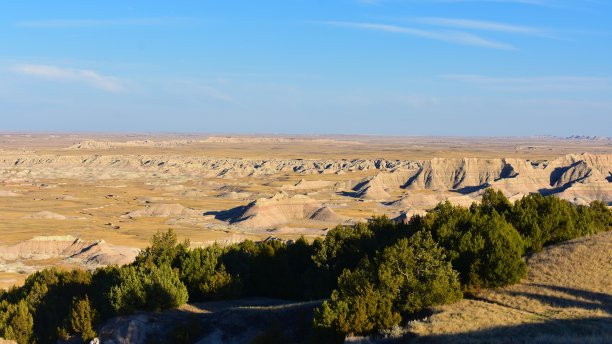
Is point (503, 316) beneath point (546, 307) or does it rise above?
above

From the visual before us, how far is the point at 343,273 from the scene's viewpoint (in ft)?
87.9

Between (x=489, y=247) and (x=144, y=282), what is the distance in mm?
17365

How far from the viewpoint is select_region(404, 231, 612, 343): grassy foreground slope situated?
21.2m

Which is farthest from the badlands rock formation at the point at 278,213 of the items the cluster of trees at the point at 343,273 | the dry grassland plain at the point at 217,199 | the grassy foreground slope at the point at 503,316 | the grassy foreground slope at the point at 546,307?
the grassy foreground slope at the point at 546,307

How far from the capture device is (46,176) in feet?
611

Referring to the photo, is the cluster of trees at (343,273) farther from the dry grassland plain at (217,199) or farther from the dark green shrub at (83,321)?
the dry grassland plain at (217,199)

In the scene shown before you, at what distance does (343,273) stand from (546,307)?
8529mm

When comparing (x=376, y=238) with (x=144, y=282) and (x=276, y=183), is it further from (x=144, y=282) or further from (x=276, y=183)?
(x=276, y=183)

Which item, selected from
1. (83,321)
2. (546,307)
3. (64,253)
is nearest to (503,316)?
(546,307)

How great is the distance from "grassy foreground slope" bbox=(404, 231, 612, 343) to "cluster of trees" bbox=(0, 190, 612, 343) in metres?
1.30

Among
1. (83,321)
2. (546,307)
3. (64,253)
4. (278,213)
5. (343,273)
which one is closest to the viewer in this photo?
(546,307)

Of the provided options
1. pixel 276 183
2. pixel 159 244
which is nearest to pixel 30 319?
pixel 159 244

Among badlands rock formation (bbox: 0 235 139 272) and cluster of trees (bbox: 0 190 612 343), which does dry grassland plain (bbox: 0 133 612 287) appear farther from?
cluster of trees (bbox: 0 190 612 343)

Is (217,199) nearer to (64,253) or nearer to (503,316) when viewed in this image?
(64,253)
